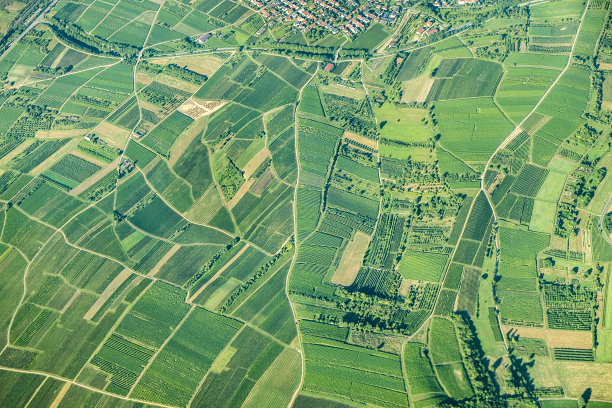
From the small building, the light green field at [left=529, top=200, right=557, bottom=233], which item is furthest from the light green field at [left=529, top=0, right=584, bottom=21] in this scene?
the small building

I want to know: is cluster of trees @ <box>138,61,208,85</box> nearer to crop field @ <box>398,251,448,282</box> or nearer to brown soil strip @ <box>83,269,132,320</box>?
brown soil strip @ <box>83,269,132,320</box>

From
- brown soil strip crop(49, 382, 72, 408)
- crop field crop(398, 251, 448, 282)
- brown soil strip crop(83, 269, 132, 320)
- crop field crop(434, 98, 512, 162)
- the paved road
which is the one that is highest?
the paved road

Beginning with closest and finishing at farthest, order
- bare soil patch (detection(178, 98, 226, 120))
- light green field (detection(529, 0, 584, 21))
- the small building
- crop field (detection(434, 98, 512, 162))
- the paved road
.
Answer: crop field (detection(434, 98, 512, 162)), bare soil patch (detection(178, 98, 226, 120)), light green field (detection(529, 0, 584, 21)), the small building, the paved road

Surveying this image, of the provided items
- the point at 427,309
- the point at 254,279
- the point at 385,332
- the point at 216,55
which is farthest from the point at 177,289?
the point at 216,55

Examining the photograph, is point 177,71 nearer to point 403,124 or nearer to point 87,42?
point 87,42

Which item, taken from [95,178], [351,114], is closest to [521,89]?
[351,114]

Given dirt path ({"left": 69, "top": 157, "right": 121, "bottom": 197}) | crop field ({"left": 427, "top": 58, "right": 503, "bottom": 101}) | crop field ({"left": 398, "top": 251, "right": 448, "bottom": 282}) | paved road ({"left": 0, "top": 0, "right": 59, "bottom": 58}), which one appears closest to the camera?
crop field ({"left": 398, "top": 251, "right": 448, "bottom": 282})

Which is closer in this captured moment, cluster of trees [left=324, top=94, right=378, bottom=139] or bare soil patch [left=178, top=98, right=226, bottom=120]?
cluster of trees [left=324, top=94, right=378, bottom=139]

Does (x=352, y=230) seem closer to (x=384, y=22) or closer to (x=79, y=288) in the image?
(x=79, y=288)

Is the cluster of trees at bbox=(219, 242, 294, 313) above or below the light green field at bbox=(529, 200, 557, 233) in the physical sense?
above
